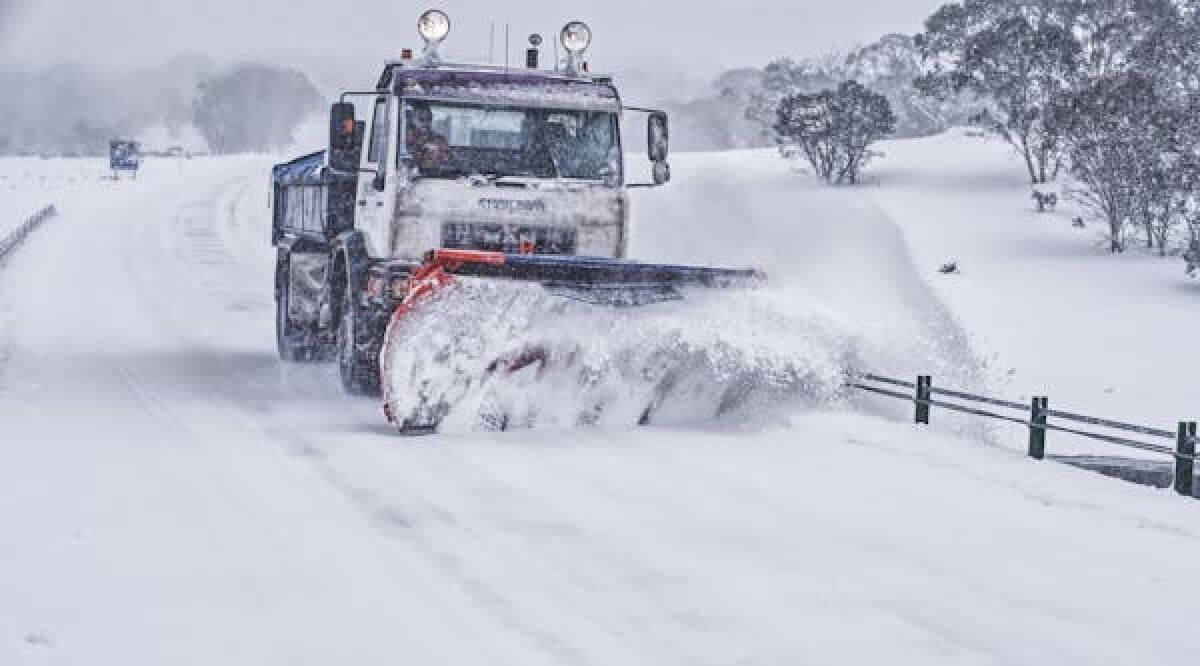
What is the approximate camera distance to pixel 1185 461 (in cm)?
999

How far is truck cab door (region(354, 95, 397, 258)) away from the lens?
11.5 metres

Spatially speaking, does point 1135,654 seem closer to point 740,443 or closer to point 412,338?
point 740,443

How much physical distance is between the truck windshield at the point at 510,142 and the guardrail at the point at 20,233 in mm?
18352

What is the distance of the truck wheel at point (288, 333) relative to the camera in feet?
49.2

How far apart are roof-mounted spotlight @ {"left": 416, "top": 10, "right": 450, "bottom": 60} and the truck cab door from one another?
0.59 metres

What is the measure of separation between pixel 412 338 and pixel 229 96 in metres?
144

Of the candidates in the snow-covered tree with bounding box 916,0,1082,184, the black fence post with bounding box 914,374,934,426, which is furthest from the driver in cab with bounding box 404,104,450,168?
the snow-covered tree with bounding box 916,0,1082,184

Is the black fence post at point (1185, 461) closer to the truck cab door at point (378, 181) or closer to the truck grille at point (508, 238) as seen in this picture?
the truck grille at point (508, 238)

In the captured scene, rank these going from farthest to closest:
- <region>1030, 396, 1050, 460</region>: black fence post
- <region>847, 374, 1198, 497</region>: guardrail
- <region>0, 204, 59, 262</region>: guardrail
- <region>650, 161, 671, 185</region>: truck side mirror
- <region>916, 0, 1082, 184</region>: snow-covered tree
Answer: <region>916, 0, 1082, 184</region>: snow-covered tree
<region>0, 204, 59, 262</region>: guardrail
<region>650, 161, 671, 185</region>: truck side mirror
<region>1030, 396, 1050, 460</region>: black fence post
<region>847, 374, 1198, 497</region>: guardrail

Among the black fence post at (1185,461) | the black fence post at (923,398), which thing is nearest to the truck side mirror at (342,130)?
the black fence post at (923,398)

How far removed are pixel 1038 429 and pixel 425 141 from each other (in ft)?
16.5

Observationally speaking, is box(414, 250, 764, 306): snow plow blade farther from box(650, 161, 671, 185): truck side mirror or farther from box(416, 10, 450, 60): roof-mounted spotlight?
box(416, 10, 450, 60): roof-mounted spotlight

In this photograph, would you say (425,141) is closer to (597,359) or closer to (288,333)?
(597,359)

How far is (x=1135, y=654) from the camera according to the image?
5.78 metres
